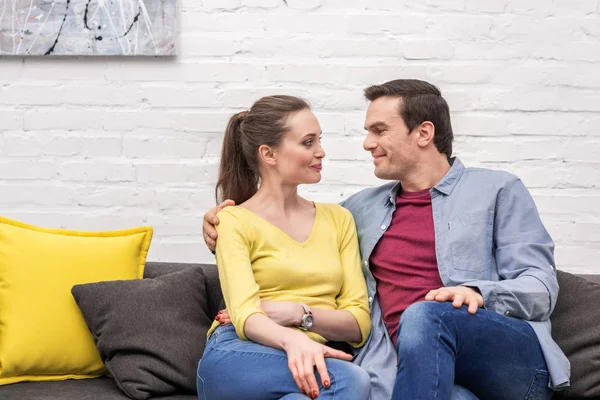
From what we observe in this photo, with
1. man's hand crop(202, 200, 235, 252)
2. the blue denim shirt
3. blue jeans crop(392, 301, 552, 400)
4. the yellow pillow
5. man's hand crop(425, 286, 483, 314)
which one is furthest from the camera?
the yellow pillow

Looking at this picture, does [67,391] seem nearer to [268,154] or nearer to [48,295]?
[48,295]

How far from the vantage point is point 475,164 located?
2.96 m

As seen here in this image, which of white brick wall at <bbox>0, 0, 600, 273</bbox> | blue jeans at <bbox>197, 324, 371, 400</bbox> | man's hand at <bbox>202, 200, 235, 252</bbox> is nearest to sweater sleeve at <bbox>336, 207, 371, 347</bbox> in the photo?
blue jeans at <bbox>197, 324, 371, 400</bbox>

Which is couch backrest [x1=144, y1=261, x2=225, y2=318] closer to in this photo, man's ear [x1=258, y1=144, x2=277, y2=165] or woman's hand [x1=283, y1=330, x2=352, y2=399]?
man's ear [x1=258, y1=144, x2=277, y2=165]

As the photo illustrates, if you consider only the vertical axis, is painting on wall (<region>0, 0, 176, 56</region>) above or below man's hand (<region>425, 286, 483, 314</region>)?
above

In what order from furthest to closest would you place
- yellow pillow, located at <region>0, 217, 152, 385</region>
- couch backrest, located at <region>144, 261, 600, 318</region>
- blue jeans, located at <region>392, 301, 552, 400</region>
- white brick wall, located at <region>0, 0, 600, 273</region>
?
white brick wall, located at <region>0, 0, 600, 273</region>, couch backrest, located at <region>144, 261, 600, 318</region>, yellow pillow, located at <region>0, 217, 152, 385</region>, blue jeans, located at <region>392, 301, 552, 400</region>

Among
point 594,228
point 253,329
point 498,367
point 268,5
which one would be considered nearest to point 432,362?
point 498,367

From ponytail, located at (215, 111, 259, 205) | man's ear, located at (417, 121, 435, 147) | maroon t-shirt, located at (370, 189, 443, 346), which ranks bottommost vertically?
maroon t-shirt, located at (370, 189, 443, 346)

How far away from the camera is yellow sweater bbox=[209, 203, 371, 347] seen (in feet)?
7.08

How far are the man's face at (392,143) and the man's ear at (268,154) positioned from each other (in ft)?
0.92

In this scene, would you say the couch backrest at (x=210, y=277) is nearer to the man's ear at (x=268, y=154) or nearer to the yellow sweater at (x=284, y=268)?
the yellow sweater at (x=284, y=268)

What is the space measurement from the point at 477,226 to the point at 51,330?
121 centimetres

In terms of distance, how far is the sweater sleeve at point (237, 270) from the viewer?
6.84 ft

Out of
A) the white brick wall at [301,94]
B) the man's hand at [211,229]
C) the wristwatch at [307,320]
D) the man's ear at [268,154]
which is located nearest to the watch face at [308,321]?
the wristwatch at [307,320]
